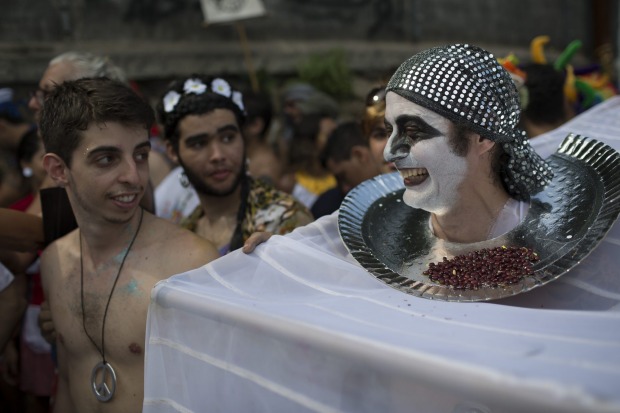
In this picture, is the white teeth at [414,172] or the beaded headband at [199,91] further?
the beaded headband at [199,91]

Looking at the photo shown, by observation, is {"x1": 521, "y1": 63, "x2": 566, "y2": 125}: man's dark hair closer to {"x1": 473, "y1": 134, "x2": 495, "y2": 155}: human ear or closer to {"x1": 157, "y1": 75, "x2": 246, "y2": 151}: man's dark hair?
{"x1": 157, "y1": 75, "x2": 246, "y2": 151}: man's dark hair

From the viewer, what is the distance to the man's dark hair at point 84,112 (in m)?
2.55

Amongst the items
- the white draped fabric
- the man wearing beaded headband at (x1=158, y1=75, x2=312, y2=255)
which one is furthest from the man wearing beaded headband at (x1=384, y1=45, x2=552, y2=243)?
the man wearing beaded headband at (x1=158, y1=75, x2=312, y2=255)

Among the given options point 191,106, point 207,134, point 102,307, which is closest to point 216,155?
point 207,134

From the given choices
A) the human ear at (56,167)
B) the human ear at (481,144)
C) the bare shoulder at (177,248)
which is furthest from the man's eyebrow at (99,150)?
the human ear at (481,144)

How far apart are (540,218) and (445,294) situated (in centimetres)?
39

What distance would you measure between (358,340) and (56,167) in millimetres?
1570

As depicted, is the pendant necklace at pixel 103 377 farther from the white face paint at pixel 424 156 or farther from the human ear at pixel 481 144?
the human ear at pixel 481 144

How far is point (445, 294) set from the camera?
196 cm

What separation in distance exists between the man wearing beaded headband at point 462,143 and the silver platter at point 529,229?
0.06 meters

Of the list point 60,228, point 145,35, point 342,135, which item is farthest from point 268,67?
point 60,228

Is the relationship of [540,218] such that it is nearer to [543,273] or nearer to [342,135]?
[543,273]

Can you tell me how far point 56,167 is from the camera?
267cm

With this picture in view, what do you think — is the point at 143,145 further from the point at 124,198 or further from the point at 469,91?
the point at 469,91
